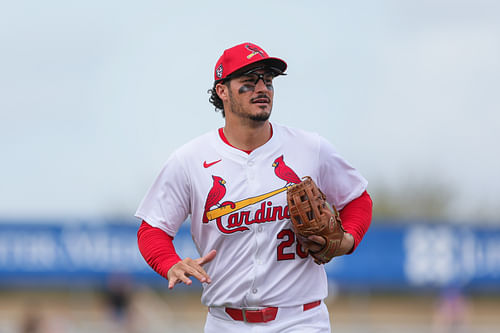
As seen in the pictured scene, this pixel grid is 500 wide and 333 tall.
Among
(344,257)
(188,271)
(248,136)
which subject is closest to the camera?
(188,271)

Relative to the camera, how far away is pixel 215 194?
15.7 ft

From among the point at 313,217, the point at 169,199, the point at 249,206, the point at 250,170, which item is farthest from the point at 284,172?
the point at 169,199

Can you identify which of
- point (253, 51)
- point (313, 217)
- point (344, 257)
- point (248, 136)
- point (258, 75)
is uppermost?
point (253, 51)

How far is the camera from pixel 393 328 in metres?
20.8

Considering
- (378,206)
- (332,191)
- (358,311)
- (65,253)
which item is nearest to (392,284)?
(358,311)

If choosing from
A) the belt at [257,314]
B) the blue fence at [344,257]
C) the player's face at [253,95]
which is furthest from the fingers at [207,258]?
the blue fence at [344,257]

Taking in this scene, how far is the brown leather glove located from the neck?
0.46 m

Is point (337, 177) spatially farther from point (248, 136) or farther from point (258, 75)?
point (258, 75)

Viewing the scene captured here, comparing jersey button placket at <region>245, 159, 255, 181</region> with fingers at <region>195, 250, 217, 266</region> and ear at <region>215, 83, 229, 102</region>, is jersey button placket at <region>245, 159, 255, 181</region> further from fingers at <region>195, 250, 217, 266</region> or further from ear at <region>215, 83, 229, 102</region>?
fingers at <region>195, 250, 217, 266</region>

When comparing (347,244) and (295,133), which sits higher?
(295,133)

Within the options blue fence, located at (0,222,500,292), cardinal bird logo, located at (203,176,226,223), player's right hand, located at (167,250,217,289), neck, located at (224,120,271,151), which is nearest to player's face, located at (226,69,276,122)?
neck, located at (224,120,271,151)

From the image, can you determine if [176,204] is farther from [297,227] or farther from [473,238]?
[473,238]

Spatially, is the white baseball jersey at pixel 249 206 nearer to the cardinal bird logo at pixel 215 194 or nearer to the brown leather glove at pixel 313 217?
the cardinal bird logo at pixel 215 194

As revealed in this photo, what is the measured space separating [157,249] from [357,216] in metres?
1.21
